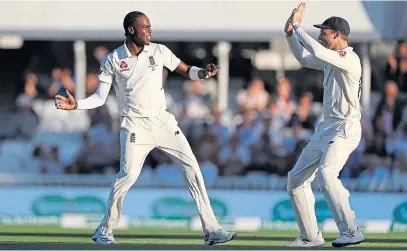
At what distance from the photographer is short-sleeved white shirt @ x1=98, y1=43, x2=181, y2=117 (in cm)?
1041

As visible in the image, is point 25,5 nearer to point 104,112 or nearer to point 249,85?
point 104,112

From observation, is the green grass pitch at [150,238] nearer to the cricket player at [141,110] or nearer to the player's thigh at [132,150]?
the cricket player at [141,110]

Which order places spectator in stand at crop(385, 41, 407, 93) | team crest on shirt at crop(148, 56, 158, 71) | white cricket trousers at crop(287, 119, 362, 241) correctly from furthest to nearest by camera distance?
spectator in stand at crop(385, 41, 407, 93) → team crest on shirt at crop(148, 56, 158, 71) → white cricket trousers at crop(287, 119, 362, 241)

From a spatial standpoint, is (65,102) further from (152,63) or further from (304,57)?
(304,57)

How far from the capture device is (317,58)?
9.91m

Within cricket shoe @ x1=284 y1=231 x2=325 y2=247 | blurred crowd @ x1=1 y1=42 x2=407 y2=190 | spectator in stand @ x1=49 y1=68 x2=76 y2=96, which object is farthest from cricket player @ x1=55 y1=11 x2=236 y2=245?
spectator in stand @ x1=49 y1=68 x2=76 y2=96

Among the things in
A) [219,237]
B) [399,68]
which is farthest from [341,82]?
[399,68]

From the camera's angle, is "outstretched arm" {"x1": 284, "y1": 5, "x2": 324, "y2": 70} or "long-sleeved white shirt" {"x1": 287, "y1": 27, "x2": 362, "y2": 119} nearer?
"long-sleeved white shirt" {"x1": 287, "y1": 27, "x2": 362, "y2": 119}

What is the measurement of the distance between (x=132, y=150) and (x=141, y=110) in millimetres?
338

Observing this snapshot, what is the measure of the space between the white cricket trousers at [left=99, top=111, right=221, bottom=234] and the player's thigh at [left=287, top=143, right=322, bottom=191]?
761 millimetres

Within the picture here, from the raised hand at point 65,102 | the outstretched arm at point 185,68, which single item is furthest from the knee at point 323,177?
the raised hand at point 65,102

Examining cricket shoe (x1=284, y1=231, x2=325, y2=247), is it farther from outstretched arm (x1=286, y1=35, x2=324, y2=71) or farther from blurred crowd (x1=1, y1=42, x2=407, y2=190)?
blurred crowd (x1=1, y1=42, x2=407, y2=190)

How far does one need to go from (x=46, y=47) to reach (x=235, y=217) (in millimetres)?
5189

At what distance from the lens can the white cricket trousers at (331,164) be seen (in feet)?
32.9
